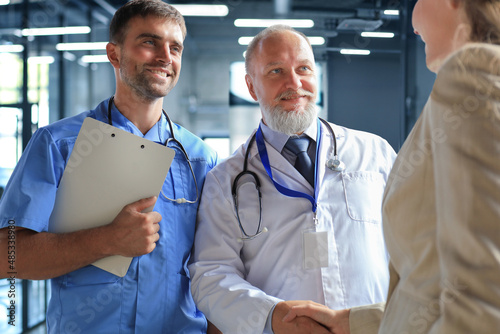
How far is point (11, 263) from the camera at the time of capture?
128 centimetres

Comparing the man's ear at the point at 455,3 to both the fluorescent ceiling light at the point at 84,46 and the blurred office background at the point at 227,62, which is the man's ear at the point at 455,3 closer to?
the blurred office background at the point at 227,62

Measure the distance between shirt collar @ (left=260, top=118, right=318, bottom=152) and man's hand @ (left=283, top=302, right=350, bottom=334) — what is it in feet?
1.95

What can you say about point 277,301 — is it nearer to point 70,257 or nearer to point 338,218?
point 338,218

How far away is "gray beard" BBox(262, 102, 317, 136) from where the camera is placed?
4.92ft

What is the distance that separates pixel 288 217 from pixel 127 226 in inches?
20.4

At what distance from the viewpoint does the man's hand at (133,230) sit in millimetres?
1261

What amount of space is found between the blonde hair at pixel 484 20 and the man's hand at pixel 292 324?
84 centimetres

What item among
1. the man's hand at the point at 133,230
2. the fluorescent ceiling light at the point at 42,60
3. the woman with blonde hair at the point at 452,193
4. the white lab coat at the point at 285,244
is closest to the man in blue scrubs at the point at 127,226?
the man's hand at the point at 133,230

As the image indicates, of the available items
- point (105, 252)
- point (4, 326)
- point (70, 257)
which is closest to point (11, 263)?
point (70, 257)

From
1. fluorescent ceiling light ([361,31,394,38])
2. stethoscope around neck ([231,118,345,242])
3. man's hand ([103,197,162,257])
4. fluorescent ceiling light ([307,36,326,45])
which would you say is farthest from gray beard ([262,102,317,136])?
fluorescent ceiling light ([361,31,394,38])

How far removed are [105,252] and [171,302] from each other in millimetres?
292

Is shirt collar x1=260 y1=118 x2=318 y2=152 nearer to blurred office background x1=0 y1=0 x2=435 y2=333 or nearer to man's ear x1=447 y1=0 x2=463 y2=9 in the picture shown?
blurred office background x1=0 y1=0 x2=435 y2=333

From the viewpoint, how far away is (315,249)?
1.34 metres

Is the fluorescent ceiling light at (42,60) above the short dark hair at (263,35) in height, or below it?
above
